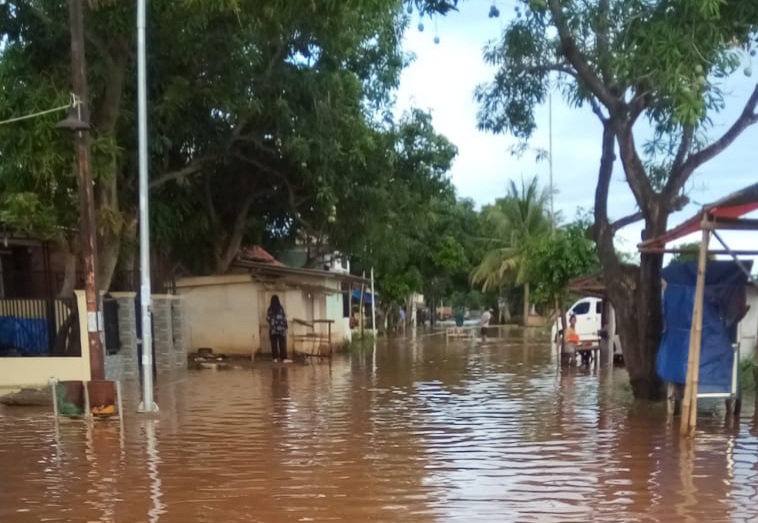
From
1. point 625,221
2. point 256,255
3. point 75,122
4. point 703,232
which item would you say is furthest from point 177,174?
point 703,232

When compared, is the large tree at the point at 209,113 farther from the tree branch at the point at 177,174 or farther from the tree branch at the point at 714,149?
the tree branch at the point at 714,149

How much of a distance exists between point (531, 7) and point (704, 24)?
2660mm

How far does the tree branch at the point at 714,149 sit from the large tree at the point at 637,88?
1cm

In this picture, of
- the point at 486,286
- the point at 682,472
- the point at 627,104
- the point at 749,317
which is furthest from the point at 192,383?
the point at 486,286

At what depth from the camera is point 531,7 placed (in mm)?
12250

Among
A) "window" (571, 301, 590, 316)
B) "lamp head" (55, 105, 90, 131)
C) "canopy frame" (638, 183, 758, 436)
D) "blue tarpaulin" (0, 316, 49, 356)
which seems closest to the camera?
"canopy frame" (638, 183, 758, 436)

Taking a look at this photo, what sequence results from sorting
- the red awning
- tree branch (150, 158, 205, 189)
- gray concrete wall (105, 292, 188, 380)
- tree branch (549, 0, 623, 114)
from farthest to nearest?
1. tree branch (150, 158, 205, 189)
2. gray concrete wall (105, 292, 188, 380)
3. tree branch (549, 0, 623, 114)
4. the red awning

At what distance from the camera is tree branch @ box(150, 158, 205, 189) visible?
770 inches

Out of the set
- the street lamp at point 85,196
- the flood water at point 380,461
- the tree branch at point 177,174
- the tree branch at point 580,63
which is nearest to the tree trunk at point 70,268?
the tree branch at point 177,174

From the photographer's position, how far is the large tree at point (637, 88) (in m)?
10.4

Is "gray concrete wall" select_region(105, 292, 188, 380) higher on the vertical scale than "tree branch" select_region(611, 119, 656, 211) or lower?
lower

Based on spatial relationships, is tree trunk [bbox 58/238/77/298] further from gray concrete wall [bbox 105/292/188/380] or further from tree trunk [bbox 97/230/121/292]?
tree trunk [bbox 97/230/121/292]

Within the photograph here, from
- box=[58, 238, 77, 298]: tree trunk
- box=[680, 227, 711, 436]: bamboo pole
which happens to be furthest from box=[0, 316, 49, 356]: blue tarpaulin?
box=[680, 227, 711, 436]: bamboo pole

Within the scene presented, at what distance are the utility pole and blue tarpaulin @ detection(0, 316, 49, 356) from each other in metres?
3.52
